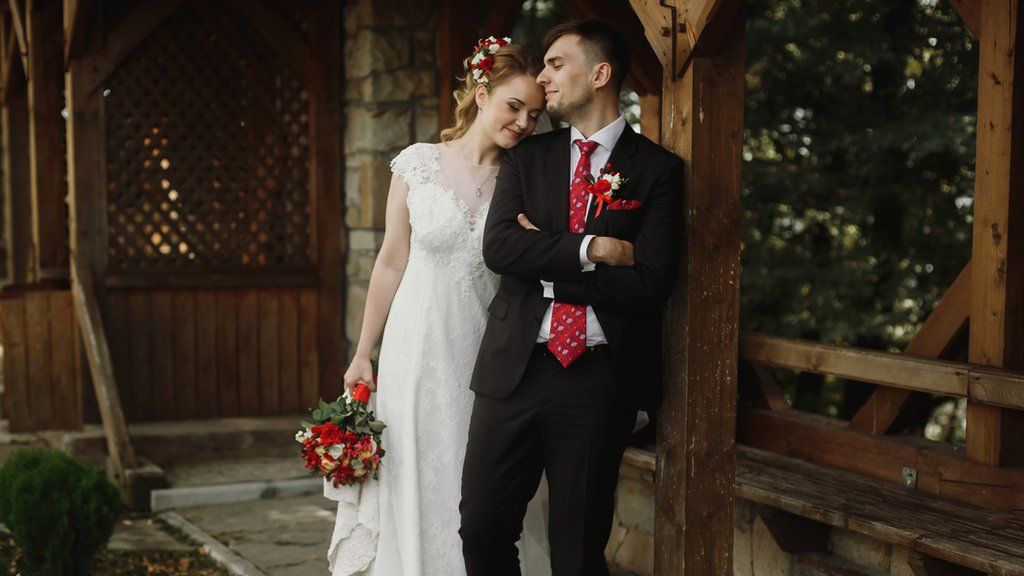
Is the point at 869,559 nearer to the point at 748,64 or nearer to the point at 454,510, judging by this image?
the point at 454,510

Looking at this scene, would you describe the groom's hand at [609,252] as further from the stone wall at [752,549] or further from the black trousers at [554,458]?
the stone wall at [752,549]

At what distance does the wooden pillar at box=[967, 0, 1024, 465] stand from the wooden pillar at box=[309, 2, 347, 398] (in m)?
4.09

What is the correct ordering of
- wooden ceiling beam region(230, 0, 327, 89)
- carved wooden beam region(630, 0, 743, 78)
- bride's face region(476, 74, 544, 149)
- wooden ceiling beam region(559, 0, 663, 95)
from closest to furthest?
carved wooden beam region(630, 0, 743, 78) → bride's face region(476, 74, 544, 149) → wooden ceiling beam region(559, 0, 663, 95) → wooden ceiling beam region(230, 0, 327, 89)

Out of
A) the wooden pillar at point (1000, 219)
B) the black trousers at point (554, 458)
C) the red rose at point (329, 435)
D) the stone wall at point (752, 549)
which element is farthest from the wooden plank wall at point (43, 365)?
the wooden pillar at point (1000, 219)

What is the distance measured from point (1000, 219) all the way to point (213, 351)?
470cm

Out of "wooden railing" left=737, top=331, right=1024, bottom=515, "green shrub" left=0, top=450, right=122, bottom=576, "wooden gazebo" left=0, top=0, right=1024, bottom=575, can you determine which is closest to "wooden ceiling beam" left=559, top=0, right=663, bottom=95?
"wooden gazebo" left=0, top=0, right=1024, bottom=575

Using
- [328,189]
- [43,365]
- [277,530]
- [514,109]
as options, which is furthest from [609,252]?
[43,365]

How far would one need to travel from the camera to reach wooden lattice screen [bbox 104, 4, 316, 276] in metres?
6.87

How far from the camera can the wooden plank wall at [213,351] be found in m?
6.87

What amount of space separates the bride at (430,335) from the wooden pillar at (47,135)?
504cm

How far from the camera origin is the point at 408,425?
3.57 metres

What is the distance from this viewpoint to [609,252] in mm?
2846

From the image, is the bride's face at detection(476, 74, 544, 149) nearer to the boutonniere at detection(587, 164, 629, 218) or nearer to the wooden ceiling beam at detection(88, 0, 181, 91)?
the boutonniere at detection(587, 164, 629, 218)

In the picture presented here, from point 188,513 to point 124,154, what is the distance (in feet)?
7.30
